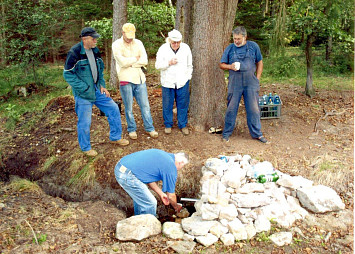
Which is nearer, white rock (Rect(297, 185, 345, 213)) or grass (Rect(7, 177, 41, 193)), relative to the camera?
white rock (Rect(297, 185, 345, 213))

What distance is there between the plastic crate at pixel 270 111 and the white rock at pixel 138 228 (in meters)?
3.10

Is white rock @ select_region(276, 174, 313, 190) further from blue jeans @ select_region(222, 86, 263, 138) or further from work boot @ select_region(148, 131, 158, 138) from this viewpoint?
work boot @ select_region(148, 131, 158, 138)

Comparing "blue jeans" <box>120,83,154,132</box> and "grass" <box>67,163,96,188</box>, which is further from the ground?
"blue jeans" <box>120,83,154,132</box>

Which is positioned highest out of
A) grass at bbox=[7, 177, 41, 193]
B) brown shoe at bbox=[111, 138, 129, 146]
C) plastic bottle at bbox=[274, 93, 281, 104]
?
plastic bottle at bbox=[274, 93, 281, 104]

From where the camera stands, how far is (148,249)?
3631 mm

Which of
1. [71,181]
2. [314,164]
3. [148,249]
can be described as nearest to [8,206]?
[71,181]

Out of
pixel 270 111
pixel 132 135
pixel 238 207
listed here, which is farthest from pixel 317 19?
pixel 238 207

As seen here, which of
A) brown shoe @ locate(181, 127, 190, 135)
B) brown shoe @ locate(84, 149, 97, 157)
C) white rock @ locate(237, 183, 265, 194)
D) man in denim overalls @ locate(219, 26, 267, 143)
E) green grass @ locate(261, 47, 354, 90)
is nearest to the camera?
white rock @ locate(237, 183, 265, 194)

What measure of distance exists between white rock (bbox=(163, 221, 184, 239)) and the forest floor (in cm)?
9

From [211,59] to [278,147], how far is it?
1.82 m

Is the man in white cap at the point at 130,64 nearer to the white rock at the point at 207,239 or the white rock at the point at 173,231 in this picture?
the white rock at the point at 173,231

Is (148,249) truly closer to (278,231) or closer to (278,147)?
(278,231)

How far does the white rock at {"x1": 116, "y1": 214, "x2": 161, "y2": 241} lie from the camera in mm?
3740

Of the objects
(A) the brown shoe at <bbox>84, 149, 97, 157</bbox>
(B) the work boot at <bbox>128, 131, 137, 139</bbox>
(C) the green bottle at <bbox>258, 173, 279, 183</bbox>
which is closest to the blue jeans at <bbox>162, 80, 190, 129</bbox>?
(B) the work boot at <bbox>128, 131, 137, 139</bbox>
